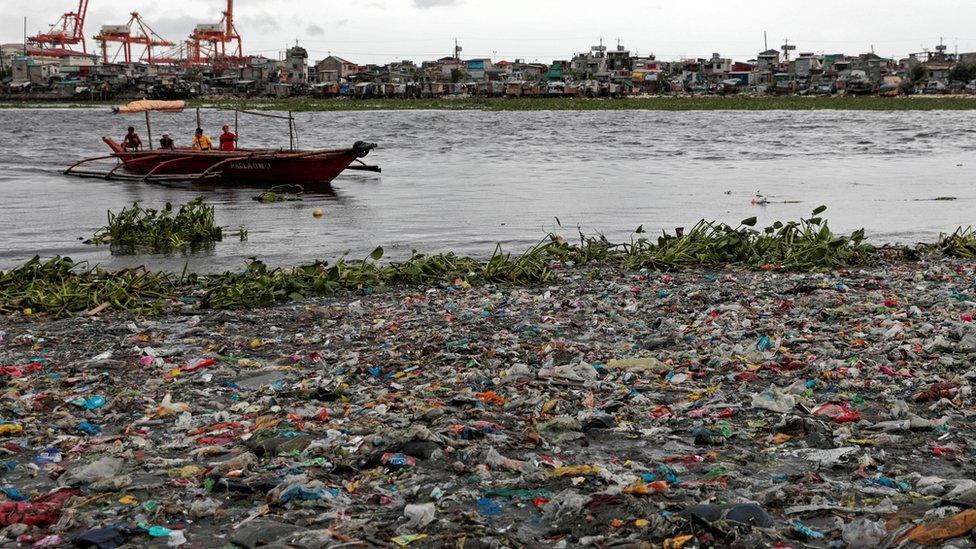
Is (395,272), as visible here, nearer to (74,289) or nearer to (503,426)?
(74,289)

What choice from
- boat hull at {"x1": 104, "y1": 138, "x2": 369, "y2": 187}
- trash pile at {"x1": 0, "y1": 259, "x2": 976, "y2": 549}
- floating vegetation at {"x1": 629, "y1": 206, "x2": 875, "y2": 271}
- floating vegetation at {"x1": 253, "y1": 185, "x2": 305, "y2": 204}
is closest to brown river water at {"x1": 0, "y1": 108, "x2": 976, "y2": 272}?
floating vegetation at {"x1": 253, "y1": 185, "x2": 305, "y2": 204}

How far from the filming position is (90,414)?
20.1 feet

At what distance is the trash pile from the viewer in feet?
14.2

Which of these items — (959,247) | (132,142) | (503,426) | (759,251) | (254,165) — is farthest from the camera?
(132,142)

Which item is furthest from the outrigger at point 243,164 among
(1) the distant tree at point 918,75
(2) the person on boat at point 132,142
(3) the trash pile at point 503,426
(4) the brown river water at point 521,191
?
(1) the distant tree at point 918,75

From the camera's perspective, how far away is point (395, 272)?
11180 mm

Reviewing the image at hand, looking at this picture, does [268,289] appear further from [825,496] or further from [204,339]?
[825,496]

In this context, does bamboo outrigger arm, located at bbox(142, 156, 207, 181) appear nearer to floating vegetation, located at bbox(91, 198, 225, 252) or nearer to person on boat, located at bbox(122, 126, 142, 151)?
person on boat, located at bbox(122, 126, 142, 151)

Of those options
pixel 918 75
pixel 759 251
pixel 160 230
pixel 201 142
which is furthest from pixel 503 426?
pixel 918 75

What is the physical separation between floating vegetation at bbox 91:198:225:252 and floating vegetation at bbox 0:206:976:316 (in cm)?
176

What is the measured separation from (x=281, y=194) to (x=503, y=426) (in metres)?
20.6

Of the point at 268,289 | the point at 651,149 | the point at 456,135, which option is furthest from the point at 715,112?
the point at 268,289

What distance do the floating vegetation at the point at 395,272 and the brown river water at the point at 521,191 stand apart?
9.61ft

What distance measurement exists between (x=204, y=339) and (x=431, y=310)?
2.15 m
